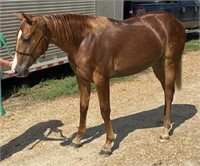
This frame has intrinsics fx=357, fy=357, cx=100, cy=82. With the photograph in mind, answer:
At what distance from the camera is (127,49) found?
4.29m

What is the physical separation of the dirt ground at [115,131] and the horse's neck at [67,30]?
1298 millimetres

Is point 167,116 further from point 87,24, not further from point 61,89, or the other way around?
point 61,89

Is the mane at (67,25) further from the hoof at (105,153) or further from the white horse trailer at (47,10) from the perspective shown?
the white horse trailer at (47,10)

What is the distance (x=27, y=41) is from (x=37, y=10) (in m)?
3.22

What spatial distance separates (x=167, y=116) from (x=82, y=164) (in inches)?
57.9

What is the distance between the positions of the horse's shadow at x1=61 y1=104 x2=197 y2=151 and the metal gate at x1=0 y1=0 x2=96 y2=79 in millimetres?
2209

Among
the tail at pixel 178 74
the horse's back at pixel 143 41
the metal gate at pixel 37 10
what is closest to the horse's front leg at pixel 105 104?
the horse's back at pixel 143 41

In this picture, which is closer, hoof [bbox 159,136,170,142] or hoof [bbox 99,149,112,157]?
hoof [bbox 99,149,112,157]

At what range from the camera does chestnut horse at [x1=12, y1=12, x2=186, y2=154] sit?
12.1ft

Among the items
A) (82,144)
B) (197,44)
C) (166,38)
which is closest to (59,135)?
(82,144)

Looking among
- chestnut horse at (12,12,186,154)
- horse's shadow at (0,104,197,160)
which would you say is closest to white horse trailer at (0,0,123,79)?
horse's shadow at (0,104,197,160)

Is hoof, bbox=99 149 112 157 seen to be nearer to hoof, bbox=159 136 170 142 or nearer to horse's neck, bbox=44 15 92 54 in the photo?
hoof, bbox=159 136 170 142

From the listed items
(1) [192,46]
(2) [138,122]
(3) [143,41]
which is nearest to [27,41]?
(3) [143,41]

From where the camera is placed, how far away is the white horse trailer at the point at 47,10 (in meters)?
6.19
